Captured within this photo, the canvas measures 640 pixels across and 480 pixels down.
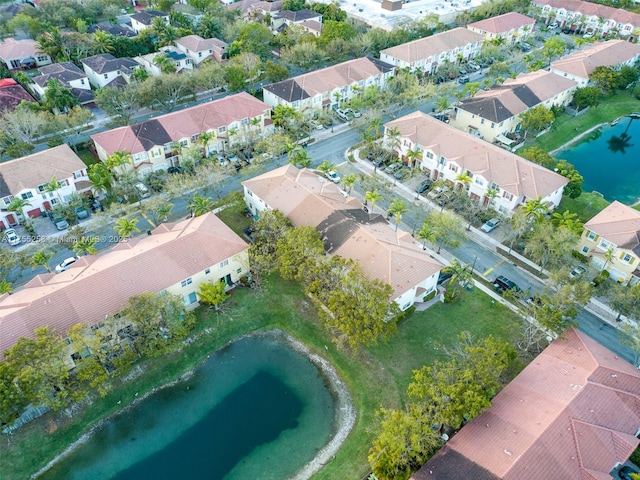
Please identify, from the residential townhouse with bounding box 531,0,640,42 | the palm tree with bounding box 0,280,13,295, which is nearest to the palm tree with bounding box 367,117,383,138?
the palm tree with bounding box 0,280,13,295

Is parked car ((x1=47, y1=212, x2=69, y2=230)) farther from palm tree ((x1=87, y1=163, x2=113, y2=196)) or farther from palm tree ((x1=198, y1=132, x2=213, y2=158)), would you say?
palm tree ((x1=198, y1=132, x2=213, y2=158))

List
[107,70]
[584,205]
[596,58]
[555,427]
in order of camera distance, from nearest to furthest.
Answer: [555,427] < [584,205] < [107,70] < [596,58]

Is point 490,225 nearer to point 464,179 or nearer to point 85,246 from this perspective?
point 464,179

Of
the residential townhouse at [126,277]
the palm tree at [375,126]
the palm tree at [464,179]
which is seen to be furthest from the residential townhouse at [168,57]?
the palm tree at [464,179]

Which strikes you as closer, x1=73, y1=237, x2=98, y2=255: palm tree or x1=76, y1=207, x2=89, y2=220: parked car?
x1=73, y1=237, x2=98, y2=255: palm tree

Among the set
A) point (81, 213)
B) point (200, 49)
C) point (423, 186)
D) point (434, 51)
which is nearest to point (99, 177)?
point (81, 213)

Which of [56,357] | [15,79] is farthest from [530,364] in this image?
[15,79]

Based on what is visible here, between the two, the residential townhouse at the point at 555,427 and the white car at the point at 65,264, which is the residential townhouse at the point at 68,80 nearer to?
the white car at the point at 65,264
